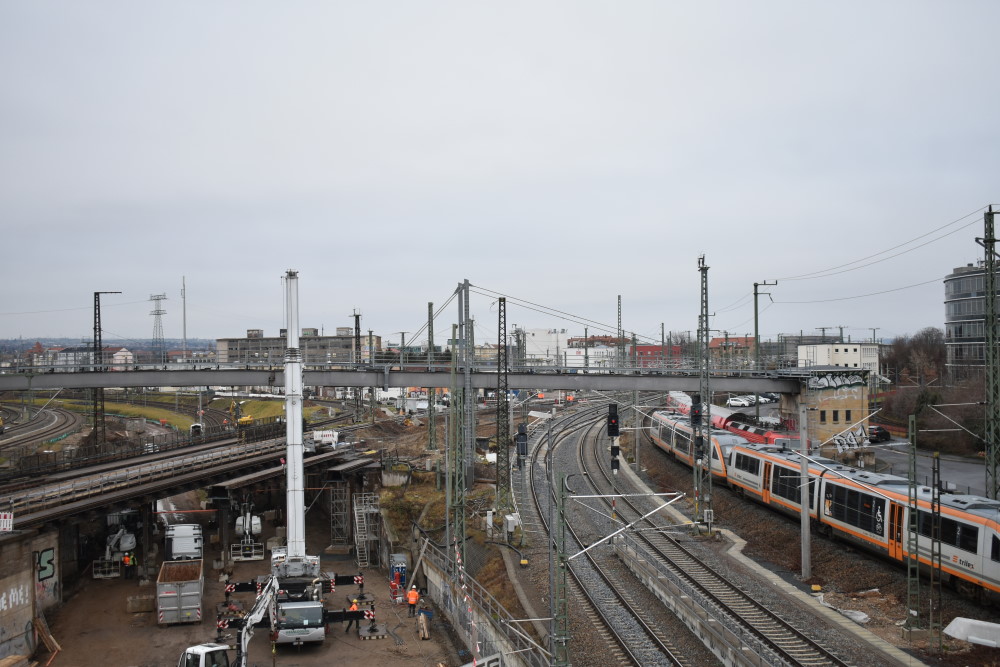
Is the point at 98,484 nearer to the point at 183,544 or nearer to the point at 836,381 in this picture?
the point at 183,544

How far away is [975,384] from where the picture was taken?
4972 cm

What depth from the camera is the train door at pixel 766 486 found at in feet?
102

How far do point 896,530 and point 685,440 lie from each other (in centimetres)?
2002

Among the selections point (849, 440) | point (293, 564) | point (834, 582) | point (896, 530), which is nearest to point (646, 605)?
point (834, 582)

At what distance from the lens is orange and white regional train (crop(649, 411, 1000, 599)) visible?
19.3 m

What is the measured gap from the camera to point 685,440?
4228 cm

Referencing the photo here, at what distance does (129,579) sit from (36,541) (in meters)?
7.00

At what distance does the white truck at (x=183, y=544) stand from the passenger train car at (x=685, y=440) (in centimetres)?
2475

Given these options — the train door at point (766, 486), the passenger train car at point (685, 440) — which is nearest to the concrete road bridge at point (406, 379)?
the passenger train car at point (685, 440)

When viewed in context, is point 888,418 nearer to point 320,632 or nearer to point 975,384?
point 975,384

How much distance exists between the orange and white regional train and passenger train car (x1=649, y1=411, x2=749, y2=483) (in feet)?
1.98

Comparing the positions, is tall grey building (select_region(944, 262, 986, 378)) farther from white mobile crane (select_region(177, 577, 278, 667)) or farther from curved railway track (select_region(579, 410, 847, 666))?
white mobile crane (select_region(177, 577, 278, 667))

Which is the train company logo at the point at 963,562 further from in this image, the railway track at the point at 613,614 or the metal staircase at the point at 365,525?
the metal staircase at the point at 365,525

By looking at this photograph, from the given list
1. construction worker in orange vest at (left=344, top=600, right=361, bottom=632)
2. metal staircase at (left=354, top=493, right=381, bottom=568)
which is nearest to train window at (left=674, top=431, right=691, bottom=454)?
metal staircase at (left=354, top=493, right=381, bottom=568)
